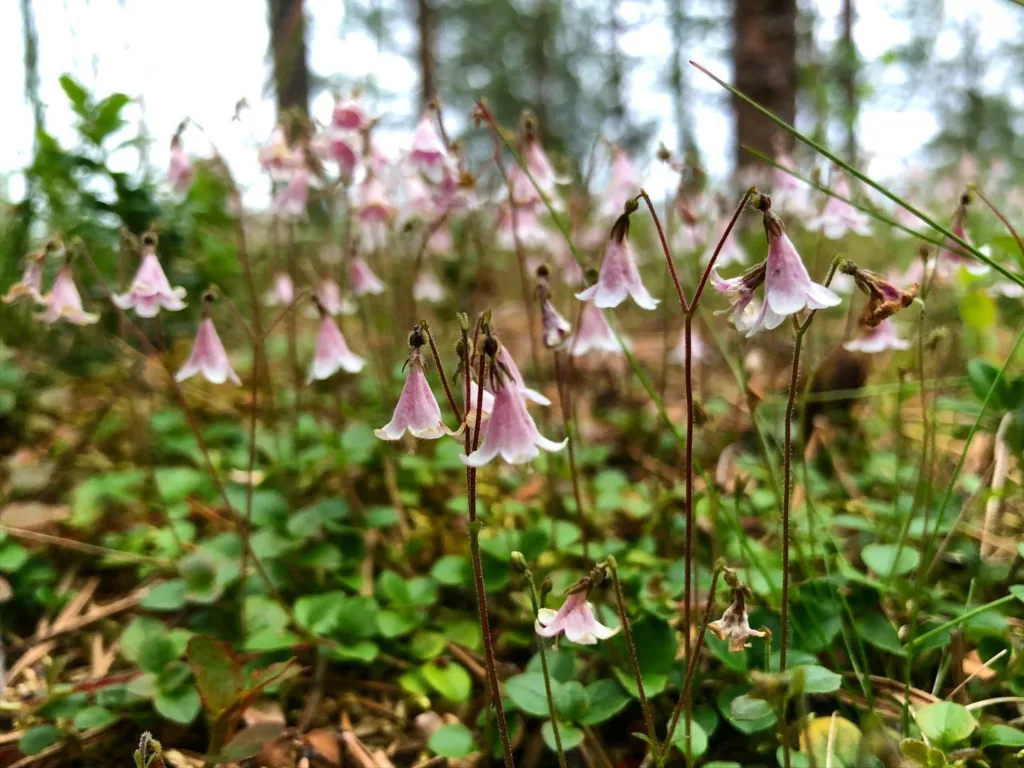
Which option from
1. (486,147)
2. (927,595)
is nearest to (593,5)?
(486,147)

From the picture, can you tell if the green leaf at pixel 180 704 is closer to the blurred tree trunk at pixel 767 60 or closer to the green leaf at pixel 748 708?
the green leaf at pixel 748 708

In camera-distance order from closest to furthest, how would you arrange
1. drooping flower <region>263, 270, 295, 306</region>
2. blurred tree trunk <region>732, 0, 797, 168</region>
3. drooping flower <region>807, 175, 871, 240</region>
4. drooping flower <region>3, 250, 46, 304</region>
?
drooping flower <region>3, 250, 46, 304</region>, drooping flower <region>807, 175, 871, 240</region>, drooping flower <region>263, 270, 295, 306</region>, blurred tree trunk <region>732, 0, 797, 168</region>

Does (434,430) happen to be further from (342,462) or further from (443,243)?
(443,243)

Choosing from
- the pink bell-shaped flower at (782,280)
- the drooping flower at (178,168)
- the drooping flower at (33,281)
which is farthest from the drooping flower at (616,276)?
the drooping flower at (178,168)

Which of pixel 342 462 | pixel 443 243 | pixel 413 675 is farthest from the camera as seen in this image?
pixel 443 243

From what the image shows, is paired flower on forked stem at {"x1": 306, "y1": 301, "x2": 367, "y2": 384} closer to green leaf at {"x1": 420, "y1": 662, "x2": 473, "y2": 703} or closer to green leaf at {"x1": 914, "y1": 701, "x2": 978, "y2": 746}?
Answer: green leaf at {"x1": 420, "y1": 662, "x2": 473, "y2": 703}

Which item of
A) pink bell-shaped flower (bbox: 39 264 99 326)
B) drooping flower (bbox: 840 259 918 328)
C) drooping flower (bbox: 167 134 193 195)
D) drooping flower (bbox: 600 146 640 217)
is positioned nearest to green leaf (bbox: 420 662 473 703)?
drooping flower (bbox: 840 259 918 328)
